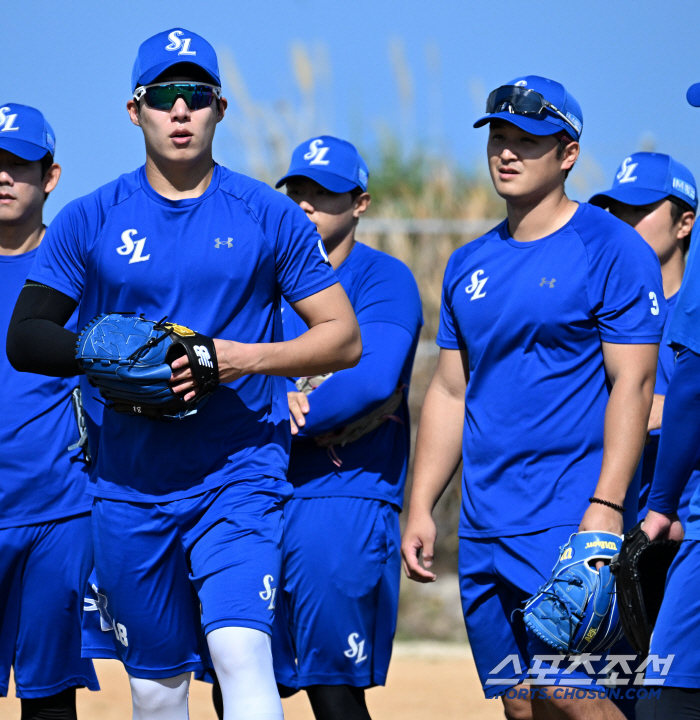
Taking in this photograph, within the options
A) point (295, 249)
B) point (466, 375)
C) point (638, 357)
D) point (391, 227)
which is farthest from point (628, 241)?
point (391, 227)

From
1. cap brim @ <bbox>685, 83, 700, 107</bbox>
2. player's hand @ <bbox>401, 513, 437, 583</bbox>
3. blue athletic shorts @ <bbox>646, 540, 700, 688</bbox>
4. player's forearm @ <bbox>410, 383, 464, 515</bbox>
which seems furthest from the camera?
player's forearm @ <bbox>410, 383, 464, 515</bbox>

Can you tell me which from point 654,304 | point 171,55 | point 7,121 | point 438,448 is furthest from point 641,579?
point 7,121

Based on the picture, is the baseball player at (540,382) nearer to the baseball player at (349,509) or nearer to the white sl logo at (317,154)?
the baseball player at (349,509)

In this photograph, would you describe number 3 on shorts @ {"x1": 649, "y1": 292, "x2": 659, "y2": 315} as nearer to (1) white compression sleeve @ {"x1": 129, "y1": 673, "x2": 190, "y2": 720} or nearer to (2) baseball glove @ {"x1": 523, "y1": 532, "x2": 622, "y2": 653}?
(2) baseball glove @ {"x1": 523, "y1": 532, "x2": 622, "y2": 653}

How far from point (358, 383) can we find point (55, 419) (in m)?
1.31

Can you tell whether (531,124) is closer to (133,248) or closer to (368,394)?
(368,394)

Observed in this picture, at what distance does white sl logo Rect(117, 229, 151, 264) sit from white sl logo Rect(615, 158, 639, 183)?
260 cm

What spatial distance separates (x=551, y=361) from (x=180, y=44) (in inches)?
70.5

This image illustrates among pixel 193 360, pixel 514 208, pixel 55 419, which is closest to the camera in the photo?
pixel 193 360

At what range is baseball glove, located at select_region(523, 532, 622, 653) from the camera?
387cm

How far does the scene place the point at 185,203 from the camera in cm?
414

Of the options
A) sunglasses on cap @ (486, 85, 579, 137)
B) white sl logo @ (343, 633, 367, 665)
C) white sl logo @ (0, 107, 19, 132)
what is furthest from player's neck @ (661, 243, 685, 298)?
white sl logo @ (0, 107, 19, 132)

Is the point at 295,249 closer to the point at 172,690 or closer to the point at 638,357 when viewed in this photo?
the point at 638,357

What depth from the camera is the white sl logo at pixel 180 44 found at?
13.5 ft
